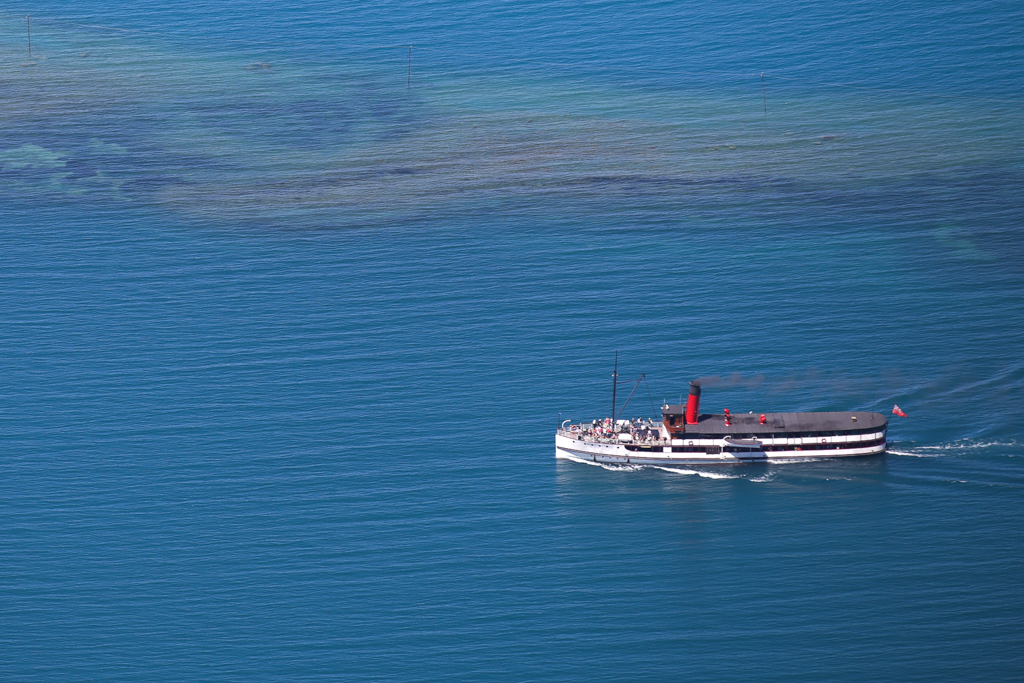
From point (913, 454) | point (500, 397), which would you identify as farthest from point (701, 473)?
Answer: point (500, 397)

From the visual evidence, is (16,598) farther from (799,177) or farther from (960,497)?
(799,177)

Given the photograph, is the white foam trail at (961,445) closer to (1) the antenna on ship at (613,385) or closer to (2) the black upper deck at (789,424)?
(2) the black upper deck at (789,424)

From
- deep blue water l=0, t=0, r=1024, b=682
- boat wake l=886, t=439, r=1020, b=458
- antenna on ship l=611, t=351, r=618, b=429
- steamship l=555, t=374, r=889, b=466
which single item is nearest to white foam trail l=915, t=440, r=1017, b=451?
boat wake l=886, t=439, r=1020, b=458

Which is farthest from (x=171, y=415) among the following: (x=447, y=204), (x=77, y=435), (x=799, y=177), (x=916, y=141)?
(x=916, y=141)

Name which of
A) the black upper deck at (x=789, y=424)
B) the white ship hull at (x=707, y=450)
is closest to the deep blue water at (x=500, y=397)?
the white ship hull at (x=707, y=450)

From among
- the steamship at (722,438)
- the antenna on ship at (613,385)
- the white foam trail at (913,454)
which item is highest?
the antenna on ship at (613,385)

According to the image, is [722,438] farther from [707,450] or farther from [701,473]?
[701,473]
